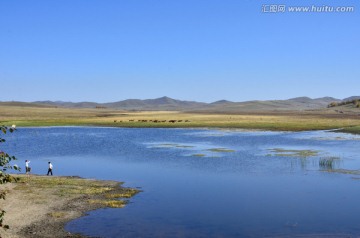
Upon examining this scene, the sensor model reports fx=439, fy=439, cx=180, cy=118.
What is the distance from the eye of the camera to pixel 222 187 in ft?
110

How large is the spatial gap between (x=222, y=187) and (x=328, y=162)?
53.9 ft

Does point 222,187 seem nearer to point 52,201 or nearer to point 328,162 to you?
point 52,201

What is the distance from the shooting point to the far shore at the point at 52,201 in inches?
881

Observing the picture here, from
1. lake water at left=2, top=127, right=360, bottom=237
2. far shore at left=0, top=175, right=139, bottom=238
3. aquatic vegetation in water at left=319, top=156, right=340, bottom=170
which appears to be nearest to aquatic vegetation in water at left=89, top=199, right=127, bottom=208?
far shore at left=0, top=175, right=139, bottom=238

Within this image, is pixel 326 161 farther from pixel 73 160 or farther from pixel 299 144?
pixel 73 160

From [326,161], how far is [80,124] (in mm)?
89515

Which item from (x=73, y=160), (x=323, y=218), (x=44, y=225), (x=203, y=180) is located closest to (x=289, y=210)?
(x=323, y=218)

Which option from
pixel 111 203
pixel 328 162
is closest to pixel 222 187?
pixel 111 203

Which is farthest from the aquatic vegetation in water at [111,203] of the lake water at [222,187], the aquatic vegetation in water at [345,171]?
the aquatic vegetation in water at [345,171]

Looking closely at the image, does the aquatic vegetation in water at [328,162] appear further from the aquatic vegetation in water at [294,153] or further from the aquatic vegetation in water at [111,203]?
the aquatic vegetation in water at [111,203]

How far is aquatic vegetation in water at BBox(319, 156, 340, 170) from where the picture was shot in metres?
42.5

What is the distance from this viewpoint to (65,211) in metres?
25.9

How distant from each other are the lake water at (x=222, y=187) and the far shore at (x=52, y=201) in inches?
38.7

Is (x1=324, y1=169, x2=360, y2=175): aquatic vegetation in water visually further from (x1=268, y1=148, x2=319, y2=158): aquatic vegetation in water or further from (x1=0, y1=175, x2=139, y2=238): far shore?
(x1=0, y1=175, x2=139, y2=238): far shore
